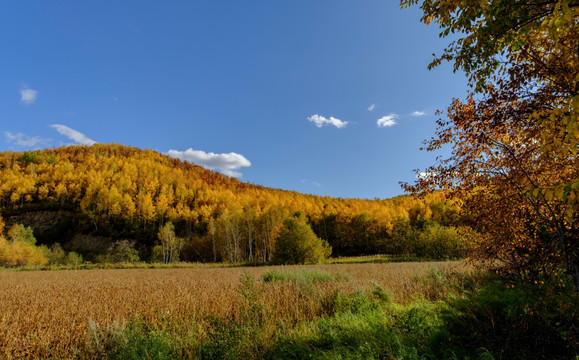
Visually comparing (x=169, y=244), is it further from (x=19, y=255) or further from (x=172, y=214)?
(x=19, y=255)

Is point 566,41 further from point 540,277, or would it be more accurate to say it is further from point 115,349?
point 115,349

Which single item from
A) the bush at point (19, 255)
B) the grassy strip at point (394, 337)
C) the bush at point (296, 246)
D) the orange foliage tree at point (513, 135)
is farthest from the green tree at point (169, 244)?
the orange foliage tree at point (513, 135)

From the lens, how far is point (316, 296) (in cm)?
849

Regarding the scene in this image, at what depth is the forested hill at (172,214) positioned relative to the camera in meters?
68.9

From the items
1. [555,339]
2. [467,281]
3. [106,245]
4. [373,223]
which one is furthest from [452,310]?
[106,245]

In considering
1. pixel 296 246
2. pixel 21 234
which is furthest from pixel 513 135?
pixel 21 234

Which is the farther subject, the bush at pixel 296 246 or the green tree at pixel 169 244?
the green tree at pixel 169 244

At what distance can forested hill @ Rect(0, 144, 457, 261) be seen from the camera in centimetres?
6894

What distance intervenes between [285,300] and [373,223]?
2756 inches

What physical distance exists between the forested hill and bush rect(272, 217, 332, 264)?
59.8 feet

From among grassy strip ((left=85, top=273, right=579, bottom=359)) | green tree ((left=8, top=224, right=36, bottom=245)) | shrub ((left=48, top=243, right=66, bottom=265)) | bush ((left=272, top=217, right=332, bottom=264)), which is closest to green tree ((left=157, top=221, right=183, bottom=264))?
shrub ((left=48, top=243, right=66, bottom=265))

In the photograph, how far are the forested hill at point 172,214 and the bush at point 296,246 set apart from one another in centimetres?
1822

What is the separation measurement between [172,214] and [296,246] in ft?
207

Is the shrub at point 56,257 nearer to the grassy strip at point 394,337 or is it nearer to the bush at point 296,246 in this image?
the bush at point 296,246
